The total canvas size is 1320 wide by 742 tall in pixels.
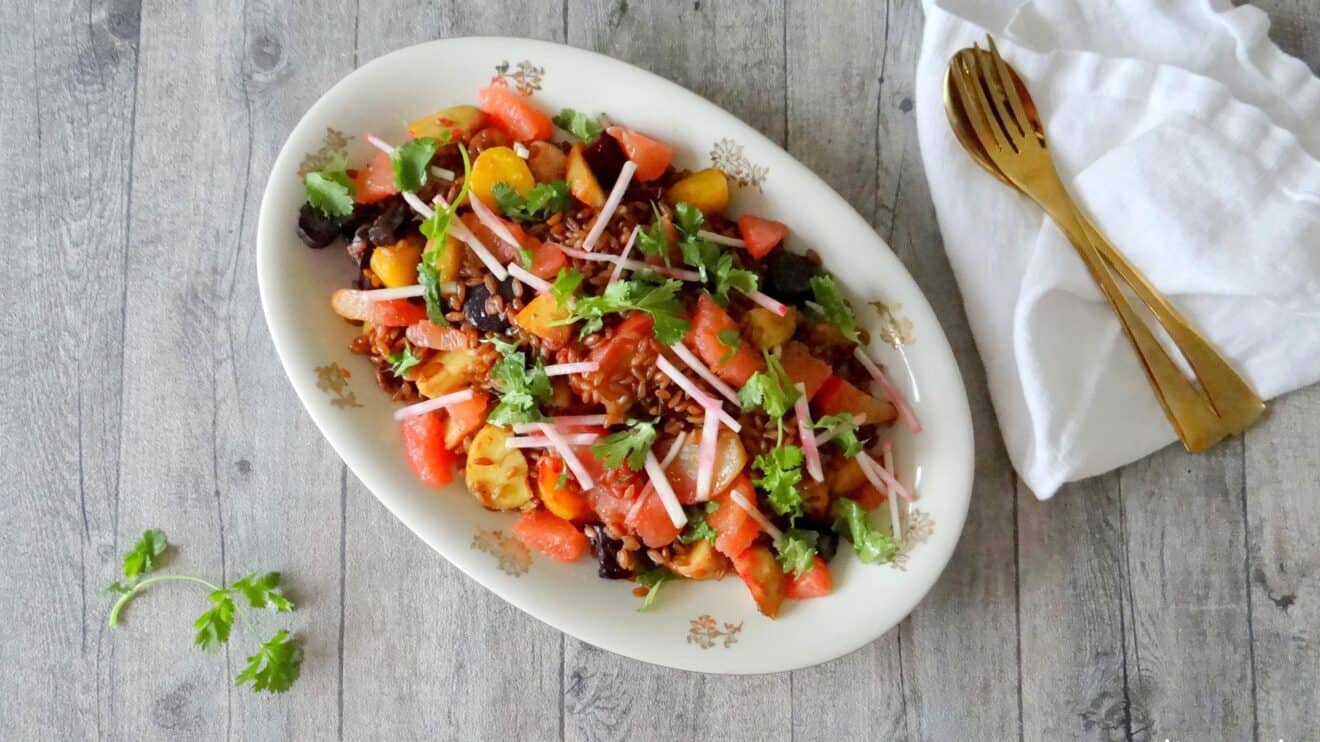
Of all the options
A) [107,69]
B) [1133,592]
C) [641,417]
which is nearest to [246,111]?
[107,69]

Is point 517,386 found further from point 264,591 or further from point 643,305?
point 264,591

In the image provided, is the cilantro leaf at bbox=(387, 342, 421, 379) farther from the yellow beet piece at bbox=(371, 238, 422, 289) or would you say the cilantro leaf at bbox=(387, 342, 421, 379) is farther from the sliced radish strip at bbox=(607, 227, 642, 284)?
the sliced radish strip at bbox=(607, 227, 642, 284)

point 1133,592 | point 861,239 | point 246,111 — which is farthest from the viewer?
point 246,111

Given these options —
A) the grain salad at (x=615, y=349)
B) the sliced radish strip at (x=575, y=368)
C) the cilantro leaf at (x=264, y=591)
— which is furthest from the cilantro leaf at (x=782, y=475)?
the cilantro leaf at (x=264, y=591)

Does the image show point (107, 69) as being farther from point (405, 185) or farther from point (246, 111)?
point (405, 185)

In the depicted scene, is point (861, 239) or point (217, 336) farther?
point (217, 336)

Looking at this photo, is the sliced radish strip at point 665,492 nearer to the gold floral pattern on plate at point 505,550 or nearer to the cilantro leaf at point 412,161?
the gold floral pattern on plate at point 505,550
